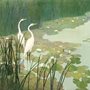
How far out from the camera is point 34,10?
7320 millimetres

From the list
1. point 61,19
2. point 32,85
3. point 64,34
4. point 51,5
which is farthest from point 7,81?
point 51,5

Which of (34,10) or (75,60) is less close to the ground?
(34,10)

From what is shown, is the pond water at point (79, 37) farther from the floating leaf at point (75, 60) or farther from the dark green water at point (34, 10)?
the dark green water at point (34, 10)

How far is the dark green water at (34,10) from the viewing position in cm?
621

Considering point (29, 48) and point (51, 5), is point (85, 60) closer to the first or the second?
point (29, 48)

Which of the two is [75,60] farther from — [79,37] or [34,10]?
[34,10]

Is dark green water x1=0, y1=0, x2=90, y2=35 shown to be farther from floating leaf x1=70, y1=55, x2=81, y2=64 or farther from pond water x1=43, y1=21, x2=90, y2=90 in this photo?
floating leaf x1=70, y1=55, x2=81, y2=64

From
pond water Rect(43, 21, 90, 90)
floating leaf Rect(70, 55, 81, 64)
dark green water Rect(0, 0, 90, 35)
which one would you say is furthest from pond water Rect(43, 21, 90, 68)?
dark green water Rect(0, 0, 90, 35)

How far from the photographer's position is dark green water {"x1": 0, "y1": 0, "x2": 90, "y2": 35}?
621 centimetres

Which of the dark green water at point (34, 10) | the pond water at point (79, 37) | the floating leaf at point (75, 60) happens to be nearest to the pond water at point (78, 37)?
the pond water at point (79, 37)

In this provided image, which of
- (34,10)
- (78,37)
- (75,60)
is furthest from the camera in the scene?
(34,10)

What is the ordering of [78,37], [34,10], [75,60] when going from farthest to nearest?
1. [34,10]
2. [78,37]
3. [75,60]

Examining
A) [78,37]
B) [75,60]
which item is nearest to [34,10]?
[78,37]

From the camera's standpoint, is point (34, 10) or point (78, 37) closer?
point (78, 37)
